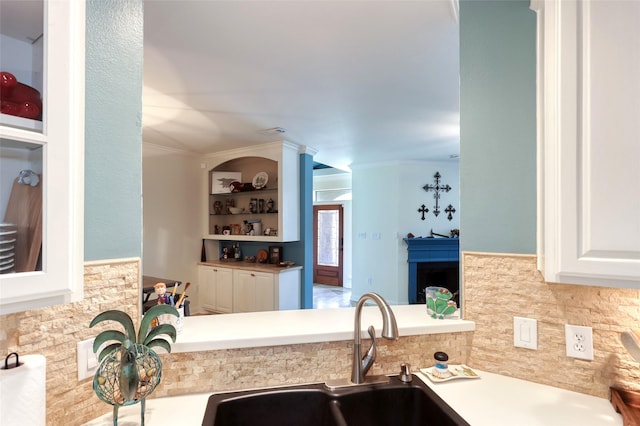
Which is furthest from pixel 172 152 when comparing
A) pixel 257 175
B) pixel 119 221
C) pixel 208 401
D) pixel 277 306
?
pixel 208 401

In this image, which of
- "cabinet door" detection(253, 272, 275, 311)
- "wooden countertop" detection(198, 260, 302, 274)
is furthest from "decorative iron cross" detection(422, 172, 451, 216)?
"cabinet door" detection(253, 272, 275, 311)

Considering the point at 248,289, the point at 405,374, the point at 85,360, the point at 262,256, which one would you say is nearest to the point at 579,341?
the point at 405,374

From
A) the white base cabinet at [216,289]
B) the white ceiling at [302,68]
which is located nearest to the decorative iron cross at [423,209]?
the white ceiling at [302,68]

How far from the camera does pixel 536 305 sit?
1.17 meters

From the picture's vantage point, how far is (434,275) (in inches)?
215

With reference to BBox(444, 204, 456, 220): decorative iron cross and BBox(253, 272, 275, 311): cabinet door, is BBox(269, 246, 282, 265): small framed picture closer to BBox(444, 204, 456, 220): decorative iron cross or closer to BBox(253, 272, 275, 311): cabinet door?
BBox(253, 272, 275, 311): cabinet door

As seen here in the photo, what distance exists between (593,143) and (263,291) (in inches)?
152

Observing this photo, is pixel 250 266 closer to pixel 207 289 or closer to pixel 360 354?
pixel 207 289

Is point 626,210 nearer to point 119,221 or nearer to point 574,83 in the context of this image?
point 574,83

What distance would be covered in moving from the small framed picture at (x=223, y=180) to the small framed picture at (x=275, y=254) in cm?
123

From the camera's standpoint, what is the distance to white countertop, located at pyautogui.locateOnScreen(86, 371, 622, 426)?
932 millimetres

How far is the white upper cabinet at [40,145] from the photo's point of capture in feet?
2.18

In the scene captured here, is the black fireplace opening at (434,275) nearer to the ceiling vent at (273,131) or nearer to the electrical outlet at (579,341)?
the ceiling vent at (273,131)

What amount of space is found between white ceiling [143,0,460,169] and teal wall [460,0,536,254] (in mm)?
382
